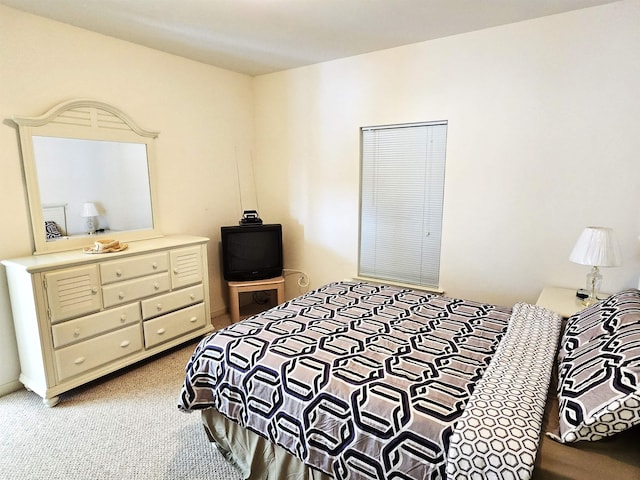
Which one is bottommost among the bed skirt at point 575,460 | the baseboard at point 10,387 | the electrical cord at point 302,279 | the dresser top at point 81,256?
the baseboard at point 10,387

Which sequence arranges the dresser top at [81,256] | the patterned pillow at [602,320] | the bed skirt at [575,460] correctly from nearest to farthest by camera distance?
the bed skirt at [575,460], the patterned pillow at [602,320], the dresser top at [81,256]

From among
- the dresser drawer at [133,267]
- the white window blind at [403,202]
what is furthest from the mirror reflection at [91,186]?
the white window blind at [403,202]

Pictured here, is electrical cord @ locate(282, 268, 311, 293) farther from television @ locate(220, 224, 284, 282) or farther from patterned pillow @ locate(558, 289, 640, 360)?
patterned pillow @ locate(558, 289, 640, 360)

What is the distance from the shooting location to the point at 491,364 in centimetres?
158

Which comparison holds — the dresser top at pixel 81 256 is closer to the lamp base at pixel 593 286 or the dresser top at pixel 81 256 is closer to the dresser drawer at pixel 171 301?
the dresser drawer at pixel 171 301

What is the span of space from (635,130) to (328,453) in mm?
2635

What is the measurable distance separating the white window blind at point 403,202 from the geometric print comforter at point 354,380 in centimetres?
101

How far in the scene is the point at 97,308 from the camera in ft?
8.39

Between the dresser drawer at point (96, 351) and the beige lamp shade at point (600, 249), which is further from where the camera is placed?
the dresser drawer at point (96, 351)

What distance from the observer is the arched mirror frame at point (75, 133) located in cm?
247

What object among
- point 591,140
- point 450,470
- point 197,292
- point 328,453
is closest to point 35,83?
point 197,292

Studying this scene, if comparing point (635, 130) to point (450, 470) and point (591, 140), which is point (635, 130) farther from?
Answer: point (450, 470)

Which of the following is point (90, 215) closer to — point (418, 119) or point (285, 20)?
point (285, 20)

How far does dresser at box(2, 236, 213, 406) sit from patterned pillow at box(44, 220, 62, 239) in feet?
0.49
